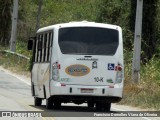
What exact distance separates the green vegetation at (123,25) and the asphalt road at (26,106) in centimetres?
169

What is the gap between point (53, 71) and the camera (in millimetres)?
18328

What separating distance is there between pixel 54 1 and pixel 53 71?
191 ft

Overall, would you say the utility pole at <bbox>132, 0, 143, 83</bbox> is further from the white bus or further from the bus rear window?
the bus rear window

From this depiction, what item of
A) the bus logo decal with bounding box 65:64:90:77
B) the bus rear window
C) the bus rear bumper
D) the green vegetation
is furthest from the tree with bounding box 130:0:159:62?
the bus logo decal with bounding box 65:64:90:77

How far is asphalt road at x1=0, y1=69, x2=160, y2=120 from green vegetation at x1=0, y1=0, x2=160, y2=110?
66.7 inches

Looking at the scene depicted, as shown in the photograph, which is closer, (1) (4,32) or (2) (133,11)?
(2) (133,11)

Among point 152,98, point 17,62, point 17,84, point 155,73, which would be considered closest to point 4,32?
point 17,62

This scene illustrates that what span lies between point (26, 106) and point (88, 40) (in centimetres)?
313

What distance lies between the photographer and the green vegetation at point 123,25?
23.6 meters

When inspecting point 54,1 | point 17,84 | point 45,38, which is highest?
point 54,1

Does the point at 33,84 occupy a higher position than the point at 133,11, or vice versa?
the point at 133,11

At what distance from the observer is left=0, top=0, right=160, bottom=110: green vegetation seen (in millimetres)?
23578

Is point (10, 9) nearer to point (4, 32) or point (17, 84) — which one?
point (4, 32)

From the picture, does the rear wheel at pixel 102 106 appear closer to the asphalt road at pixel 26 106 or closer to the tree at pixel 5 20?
the asphalt road at pixel 26 106
